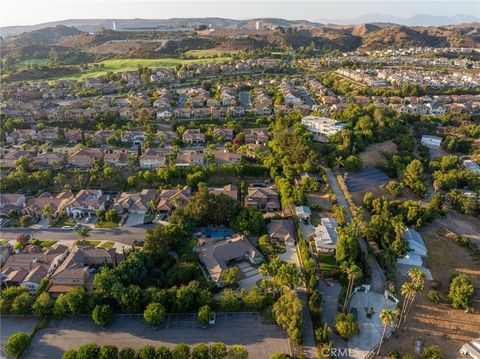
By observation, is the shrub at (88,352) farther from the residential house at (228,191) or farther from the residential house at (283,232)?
the residential house at (228,191)

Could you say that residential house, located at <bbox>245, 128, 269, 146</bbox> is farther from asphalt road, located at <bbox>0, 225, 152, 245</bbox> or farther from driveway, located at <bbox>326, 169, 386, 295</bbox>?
asphalt road, located at <bbox>0, 225, 152, 245</bbox>

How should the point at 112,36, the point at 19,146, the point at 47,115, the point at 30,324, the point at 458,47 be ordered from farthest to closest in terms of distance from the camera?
the point at 112,36
the point at 458,47
the point at 47,115
the point at 19,146
the point at 30,324

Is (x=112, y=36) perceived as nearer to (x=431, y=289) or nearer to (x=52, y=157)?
(x=52, y=157)

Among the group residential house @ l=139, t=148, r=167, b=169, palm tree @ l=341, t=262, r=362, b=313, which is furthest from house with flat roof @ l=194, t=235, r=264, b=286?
residential house @ l=139, t=148, r=167, b=169

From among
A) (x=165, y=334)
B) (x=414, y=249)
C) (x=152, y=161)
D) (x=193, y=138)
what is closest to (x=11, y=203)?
(x=152, y=161)

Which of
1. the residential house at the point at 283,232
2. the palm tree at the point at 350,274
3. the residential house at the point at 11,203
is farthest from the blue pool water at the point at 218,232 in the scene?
the residential house at the point at 11,203

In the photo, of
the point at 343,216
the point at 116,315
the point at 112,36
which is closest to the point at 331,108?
the point at 343,216
